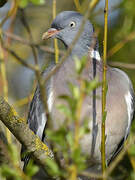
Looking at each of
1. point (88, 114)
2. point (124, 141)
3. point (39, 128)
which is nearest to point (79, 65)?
point (88, 114)

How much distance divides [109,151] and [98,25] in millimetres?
2136

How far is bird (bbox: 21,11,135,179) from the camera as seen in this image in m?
3.11

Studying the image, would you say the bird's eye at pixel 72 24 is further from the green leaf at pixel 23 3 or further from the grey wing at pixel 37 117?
the green leaf at pixel 23 3

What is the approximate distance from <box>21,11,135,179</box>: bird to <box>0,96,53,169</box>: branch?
34 cm

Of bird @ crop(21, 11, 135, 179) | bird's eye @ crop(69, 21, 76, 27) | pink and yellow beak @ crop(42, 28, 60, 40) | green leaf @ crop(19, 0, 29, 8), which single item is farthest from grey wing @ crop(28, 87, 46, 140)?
green leaf @ crop(19, 0, 29, 8)

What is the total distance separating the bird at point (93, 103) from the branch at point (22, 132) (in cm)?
34

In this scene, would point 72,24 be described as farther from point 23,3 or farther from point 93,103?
Result: point 23,3

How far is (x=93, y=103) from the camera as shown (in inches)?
122

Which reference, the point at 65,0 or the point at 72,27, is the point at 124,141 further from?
the point at 65,0

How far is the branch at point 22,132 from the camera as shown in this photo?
8.48ft

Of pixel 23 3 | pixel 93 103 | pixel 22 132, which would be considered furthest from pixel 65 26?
pixel 23 3

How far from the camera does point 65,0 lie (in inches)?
219

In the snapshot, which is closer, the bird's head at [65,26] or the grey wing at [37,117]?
the grey wing at [37,117]

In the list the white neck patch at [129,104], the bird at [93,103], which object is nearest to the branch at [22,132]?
the bird at [93,103]
